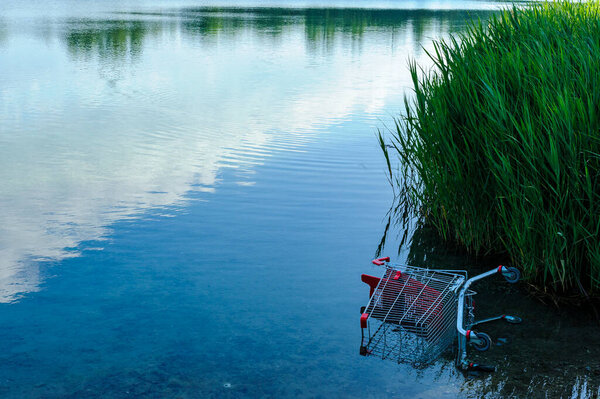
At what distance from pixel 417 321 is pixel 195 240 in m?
4.06

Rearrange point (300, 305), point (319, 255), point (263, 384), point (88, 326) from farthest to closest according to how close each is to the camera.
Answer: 1. point (319, 255)
2. point (300, 305)
3. point (88, 326)
4. point (263, 384)

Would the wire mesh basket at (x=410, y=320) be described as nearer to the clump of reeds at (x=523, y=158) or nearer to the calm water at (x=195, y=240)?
the calm water at (x=195, y=240)

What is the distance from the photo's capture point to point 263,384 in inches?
242

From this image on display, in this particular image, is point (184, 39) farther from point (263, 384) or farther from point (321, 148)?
point (263, 384)

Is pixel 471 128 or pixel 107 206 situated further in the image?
pixel 107 206

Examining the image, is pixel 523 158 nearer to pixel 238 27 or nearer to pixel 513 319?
pixel 513 319

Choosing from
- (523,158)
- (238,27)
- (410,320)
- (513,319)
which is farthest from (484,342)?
(238,27)

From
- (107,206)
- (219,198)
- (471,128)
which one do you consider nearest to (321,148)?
(219,198)

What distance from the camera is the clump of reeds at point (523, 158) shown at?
7.26m

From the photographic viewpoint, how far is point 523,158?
7.83 m

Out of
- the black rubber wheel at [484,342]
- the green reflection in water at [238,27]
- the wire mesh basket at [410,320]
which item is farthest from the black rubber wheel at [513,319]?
the green reflection in water at [238,27]

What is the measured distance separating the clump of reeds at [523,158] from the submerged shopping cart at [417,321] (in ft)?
2.70

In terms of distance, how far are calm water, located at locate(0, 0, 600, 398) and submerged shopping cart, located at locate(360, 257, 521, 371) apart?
0.61 ft

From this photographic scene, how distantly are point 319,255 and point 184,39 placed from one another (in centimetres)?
2994
